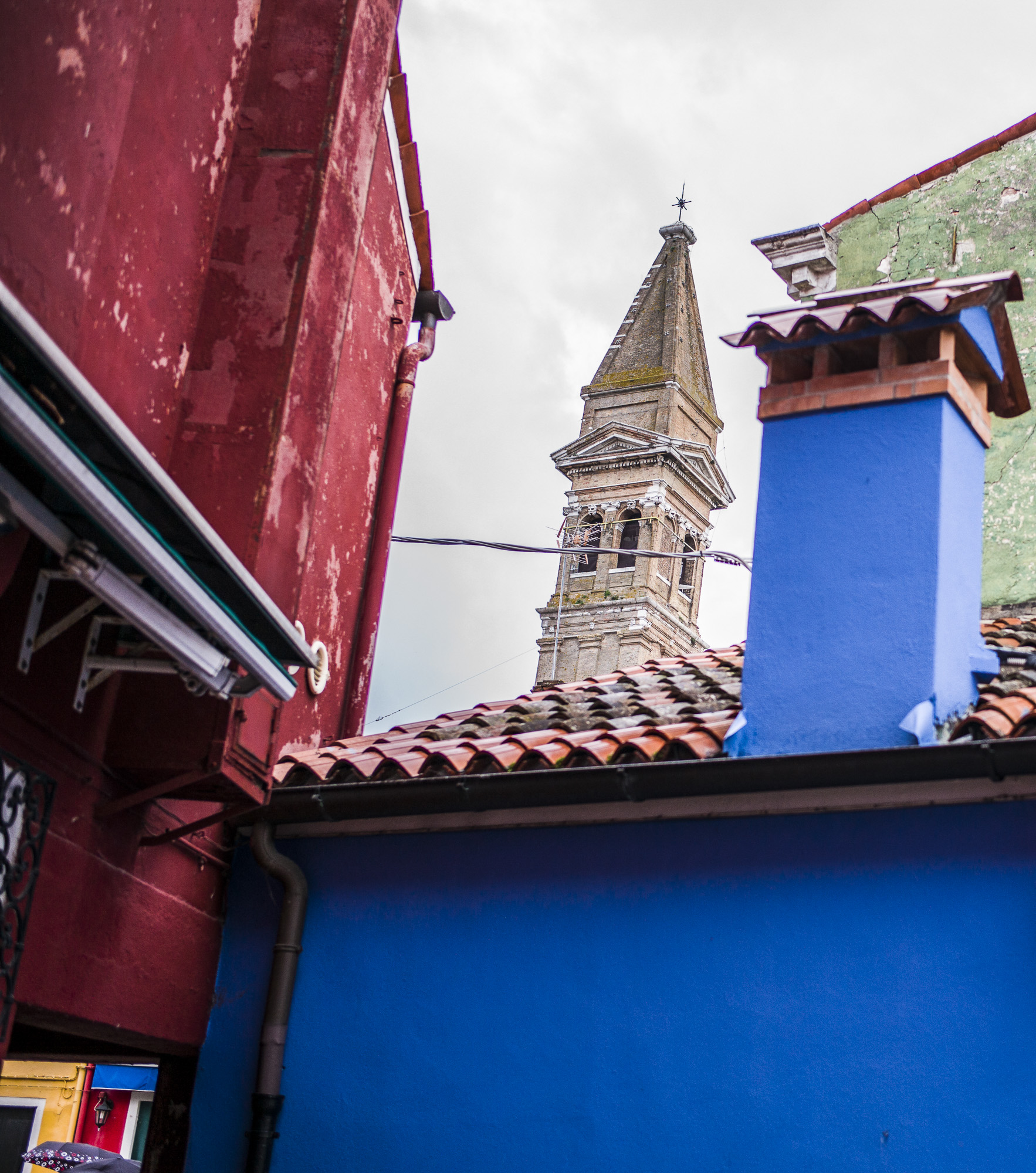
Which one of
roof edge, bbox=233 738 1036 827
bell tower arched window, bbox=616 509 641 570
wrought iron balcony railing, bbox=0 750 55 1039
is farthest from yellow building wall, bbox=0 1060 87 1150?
bell tower arched window, bbox=616 509 641 570

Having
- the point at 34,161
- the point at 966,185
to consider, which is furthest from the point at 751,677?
the point at 966,185

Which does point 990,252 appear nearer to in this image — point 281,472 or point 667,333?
point 281,472

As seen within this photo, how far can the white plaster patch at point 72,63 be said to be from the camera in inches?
168

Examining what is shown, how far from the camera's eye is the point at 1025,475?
8.30 m

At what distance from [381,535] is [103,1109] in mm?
12247

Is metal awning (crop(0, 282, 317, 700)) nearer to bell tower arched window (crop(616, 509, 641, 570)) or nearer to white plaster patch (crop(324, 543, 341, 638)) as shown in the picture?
white plaster patch (crop(324, 543, 341, 638))

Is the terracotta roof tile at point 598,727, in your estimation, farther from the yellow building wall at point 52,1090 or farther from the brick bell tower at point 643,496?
the brick bell tower at point 643,496

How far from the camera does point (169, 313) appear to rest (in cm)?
557

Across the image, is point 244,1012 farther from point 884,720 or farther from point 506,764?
point 884,720

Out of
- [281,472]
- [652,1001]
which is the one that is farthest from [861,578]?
[281,472]

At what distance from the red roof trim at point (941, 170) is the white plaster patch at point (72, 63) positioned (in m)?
6.39

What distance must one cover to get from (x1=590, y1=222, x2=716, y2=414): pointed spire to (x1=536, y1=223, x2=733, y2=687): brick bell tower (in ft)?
0.14

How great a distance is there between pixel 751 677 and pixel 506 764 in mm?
1041

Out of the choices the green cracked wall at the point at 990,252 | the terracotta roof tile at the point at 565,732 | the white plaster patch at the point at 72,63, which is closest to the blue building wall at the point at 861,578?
the terracotta roof tile at the point at 565,732
